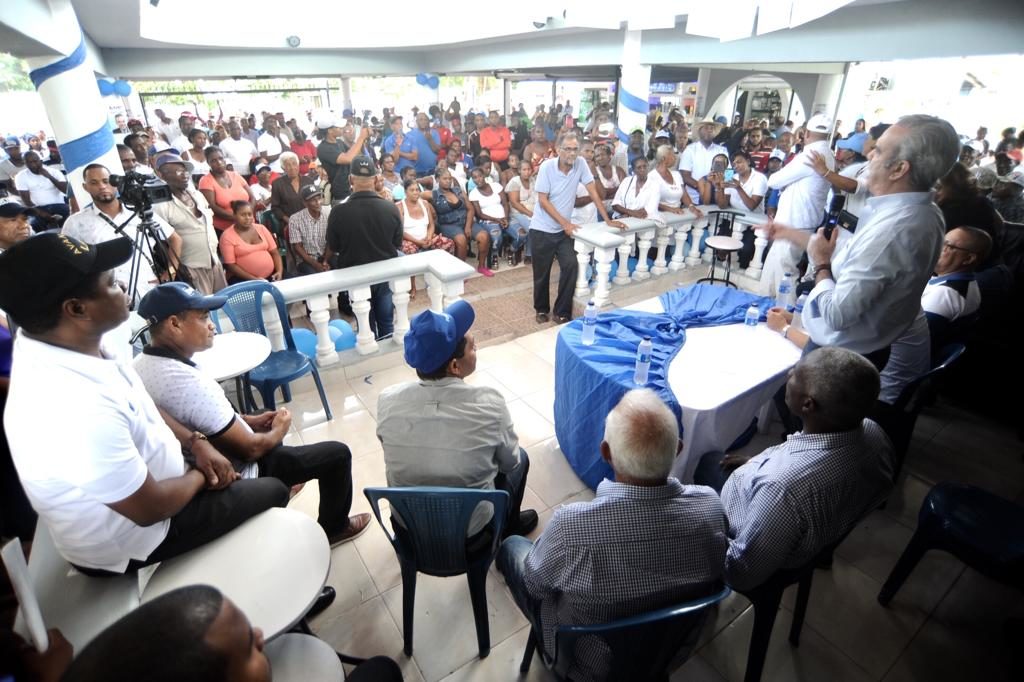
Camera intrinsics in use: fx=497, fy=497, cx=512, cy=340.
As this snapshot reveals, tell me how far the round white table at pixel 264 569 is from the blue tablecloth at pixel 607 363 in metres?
1.27

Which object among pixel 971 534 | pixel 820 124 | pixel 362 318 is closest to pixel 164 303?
pixel 362 318

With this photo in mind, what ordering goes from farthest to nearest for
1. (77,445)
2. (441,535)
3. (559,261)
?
(559,261) → (441,535) → (77,445)

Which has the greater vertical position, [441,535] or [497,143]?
[497,143]

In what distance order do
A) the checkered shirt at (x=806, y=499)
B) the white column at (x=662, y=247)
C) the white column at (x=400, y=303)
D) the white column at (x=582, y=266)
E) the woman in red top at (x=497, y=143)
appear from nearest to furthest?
1. the checkered shirt at (x=806, y=499)
2. the white column at (x=400, y=303)
3. the white column at (x=582, y=266)
4. the white column at (x=662, y=247)
5. the woman in red top at (x=497, y=143)

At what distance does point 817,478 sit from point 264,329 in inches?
107

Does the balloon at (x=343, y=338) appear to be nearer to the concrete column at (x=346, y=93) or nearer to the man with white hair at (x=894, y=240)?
the man with white hair at (x=894, y=240)

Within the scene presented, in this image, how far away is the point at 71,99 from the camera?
3.45 meters

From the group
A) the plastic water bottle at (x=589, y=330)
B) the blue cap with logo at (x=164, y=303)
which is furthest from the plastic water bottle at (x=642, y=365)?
the blue cap with logo at (x=164, y=303)

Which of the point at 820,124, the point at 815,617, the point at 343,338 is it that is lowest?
A: the point at 815,617

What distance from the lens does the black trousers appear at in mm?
3984

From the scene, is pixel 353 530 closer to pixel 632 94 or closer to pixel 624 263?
pixel 624 263

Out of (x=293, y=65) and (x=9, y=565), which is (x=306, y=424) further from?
(x=293, y=65)

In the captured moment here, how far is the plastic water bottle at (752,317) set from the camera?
8.42ft

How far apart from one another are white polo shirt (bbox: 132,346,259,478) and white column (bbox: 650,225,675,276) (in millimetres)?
3637
